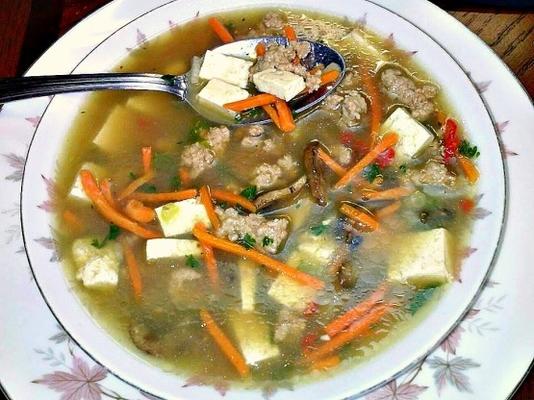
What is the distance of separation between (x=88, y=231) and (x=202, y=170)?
1.41 ft

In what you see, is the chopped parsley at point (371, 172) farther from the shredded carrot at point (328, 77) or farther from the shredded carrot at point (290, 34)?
the shredded carrot at point (290, 34)

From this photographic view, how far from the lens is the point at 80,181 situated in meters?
2.21

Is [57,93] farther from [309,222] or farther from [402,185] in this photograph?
[402,185]

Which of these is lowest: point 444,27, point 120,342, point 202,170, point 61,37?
point 120,342

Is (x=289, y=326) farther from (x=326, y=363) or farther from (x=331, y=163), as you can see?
(x=331, y=163)

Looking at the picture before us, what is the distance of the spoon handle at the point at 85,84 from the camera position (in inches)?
86.7

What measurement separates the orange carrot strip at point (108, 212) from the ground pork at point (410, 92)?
967 millimetres

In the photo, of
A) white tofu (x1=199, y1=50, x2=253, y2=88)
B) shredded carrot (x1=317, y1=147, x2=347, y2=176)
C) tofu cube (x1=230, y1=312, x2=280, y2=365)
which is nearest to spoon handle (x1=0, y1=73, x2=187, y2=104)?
white tofu (x1=199, y1=50, x2=253, y2=88)

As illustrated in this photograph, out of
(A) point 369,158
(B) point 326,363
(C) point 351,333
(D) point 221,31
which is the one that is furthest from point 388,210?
(D) point 221,31

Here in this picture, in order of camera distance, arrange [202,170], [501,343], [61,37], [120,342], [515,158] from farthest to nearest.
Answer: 1. [61,37]
2. [202,170]
3. [515,158]
4. [120,342]
5. [501,343]

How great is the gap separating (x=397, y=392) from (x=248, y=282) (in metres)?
0.55

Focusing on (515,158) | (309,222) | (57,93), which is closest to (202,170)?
(309,222)

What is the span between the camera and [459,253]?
76.4 inches

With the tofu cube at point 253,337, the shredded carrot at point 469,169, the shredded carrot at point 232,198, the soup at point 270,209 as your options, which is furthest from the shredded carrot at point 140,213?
the shredded carrot at point 469,169
